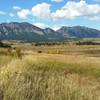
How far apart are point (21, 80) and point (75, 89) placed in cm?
131

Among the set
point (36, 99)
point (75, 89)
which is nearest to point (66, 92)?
point (75, 89)

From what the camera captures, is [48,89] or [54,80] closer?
[48,89]

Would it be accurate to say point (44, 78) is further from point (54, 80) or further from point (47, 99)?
→ point (47, 99)

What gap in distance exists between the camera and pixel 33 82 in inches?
361

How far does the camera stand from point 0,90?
26.7ft

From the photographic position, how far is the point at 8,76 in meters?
9.02

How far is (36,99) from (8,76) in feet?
4.23

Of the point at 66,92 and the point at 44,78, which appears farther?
the point at 44,78

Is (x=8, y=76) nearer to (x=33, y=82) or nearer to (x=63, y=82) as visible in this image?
(x=33, y=82)

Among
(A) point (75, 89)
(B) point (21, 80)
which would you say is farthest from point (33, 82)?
(A) point (75, 89)

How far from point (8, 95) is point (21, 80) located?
38.3 inches

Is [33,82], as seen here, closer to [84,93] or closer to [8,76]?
[8,76]

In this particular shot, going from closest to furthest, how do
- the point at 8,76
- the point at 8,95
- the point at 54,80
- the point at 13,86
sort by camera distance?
1. the point at 8,95
2. the point at 13,86
3. the point at 8,76
4. the point at 54,80

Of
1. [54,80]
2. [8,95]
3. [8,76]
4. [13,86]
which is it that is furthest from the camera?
[54,80]
